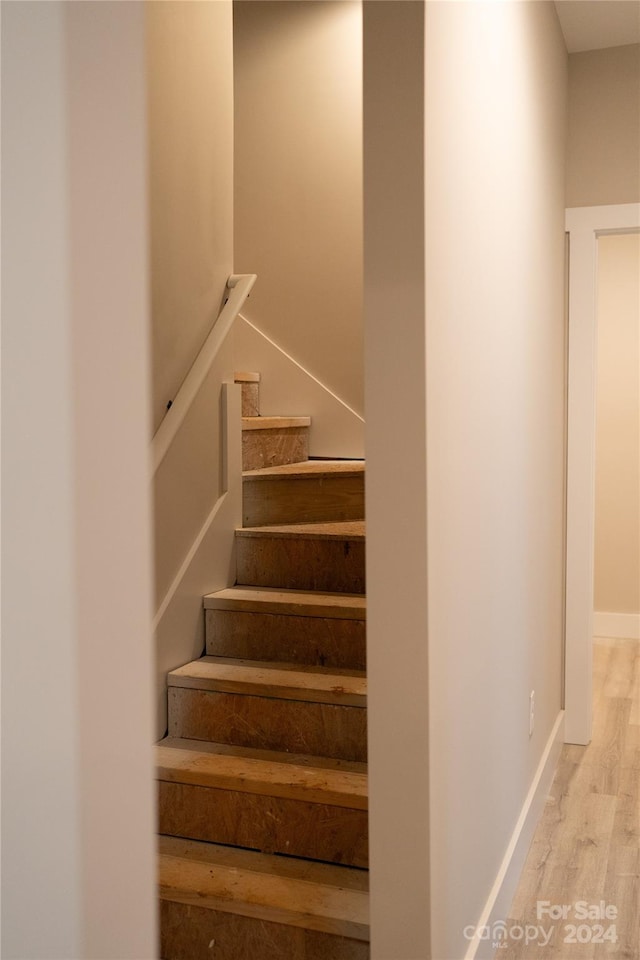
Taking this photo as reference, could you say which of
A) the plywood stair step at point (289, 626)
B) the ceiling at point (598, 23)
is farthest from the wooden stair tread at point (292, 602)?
the ceiling at point (598, 23)

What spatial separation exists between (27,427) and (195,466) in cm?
231

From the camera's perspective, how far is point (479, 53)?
2.11m

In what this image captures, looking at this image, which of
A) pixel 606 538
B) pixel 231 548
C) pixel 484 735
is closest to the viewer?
pixel 484 735

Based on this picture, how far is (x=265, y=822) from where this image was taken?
2.33m

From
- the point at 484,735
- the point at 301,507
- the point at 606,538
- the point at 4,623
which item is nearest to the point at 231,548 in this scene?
the point at 301,507

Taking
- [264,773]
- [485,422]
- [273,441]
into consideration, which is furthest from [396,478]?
[273,441]

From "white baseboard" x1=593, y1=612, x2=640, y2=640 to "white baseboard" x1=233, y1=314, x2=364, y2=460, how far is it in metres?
2.45

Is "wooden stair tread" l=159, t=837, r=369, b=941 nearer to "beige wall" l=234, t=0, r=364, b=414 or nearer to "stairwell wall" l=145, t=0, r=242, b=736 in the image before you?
"stairwell wall" l=145, t=0, r=242, b=736

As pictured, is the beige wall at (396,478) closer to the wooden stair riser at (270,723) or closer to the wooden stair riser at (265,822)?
the wooden stair riser at (265,822)

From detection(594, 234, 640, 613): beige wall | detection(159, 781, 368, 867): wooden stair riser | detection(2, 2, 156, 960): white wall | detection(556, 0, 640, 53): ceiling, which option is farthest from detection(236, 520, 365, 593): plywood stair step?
detection(594, 234, 640, 613): beige wall

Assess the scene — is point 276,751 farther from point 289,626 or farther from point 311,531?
point 311,531

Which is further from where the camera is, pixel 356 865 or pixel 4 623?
pixel 356 865

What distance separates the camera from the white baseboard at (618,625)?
18.5ft

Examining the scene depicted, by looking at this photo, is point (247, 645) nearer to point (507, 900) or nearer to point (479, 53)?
point (507, 900)
